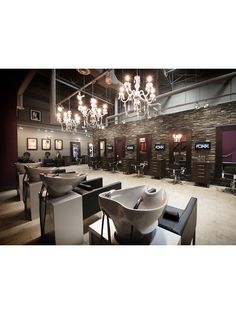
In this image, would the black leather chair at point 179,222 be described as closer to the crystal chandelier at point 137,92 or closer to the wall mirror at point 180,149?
the crystal chandelier at point 137,92

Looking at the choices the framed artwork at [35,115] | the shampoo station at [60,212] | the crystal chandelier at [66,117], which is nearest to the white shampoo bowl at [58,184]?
the shampoo station at [60,212]

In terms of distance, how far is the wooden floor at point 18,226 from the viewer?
2105 millimetres

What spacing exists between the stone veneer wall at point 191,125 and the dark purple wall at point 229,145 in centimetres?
31

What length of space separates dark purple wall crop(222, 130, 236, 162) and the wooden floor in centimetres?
514

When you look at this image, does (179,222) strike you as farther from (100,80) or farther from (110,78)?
(100,80)

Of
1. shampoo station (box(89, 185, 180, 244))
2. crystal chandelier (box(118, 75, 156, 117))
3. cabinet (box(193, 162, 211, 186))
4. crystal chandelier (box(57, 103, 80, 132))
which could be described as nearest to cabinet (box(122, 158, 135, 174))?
crystal chandelier (box(57, 103, 80, 132))

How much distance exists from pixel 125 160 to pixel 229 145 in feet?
15.3

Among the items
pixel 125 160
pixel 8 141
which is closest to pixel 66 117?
pixel 8 141

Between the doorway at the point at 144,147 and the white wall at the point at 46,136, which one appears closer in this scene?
the doorway at the point at 144,147
